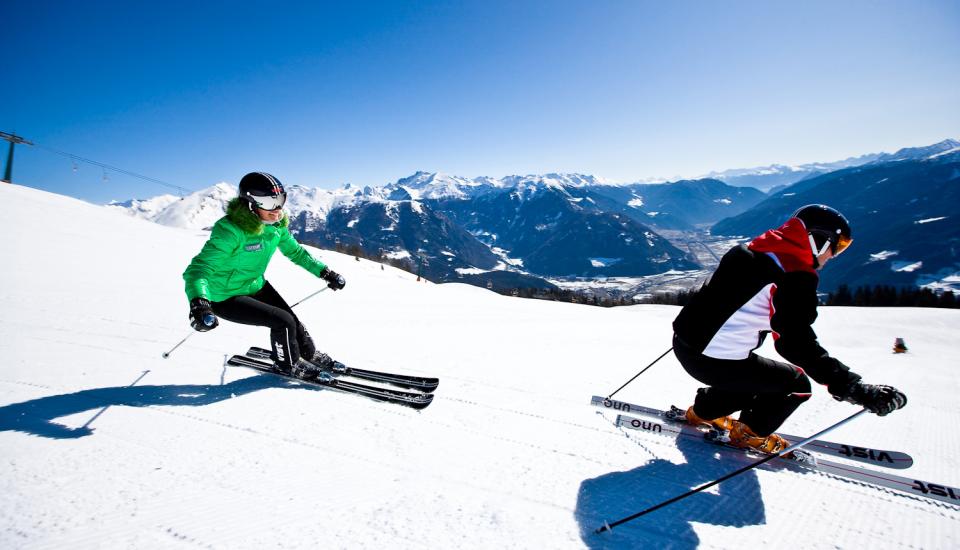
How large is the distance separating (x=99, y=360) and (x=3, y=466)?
2.88 meters

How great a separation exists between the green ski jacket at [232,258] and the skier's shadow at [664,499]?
4.32m

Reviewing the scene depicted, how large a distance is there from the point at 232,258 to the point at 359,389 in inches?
84.0

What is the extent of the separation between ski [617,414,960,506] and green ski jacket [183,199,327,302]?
472cm

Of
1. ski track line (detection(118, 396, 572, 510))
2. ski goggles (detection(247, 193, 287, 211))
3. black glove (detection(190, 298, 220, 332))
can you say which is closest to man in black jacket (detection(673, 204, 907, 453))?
ski track line (detection(118, 396, 572, 510))

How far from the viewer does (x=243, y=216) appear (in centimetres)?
461

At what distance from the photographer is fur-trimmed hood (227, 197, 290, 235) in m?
4.58

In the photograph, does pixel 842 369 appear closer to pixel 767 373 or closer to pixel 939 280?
pixel 767 373

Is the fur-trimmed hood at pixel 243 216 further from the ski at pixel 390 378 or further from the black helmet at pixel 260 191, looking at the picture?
the ski at pixel 390 378

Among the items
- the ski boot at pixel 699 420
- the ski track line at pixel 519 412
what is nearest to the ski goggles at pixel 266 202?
the ski track line at pixel 519 412

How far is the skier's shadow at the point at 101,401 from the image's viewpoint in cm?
343

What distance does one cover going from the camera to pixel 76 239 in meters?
14.8

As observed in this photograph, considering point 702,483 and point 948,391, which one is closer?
point 702,483

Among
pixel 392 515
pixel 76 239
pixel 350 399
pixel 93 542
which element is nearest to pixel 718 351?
pixel 392 515

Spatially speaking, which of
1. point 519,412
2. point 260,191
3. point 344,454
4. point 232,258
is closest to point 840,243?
point 519,412
